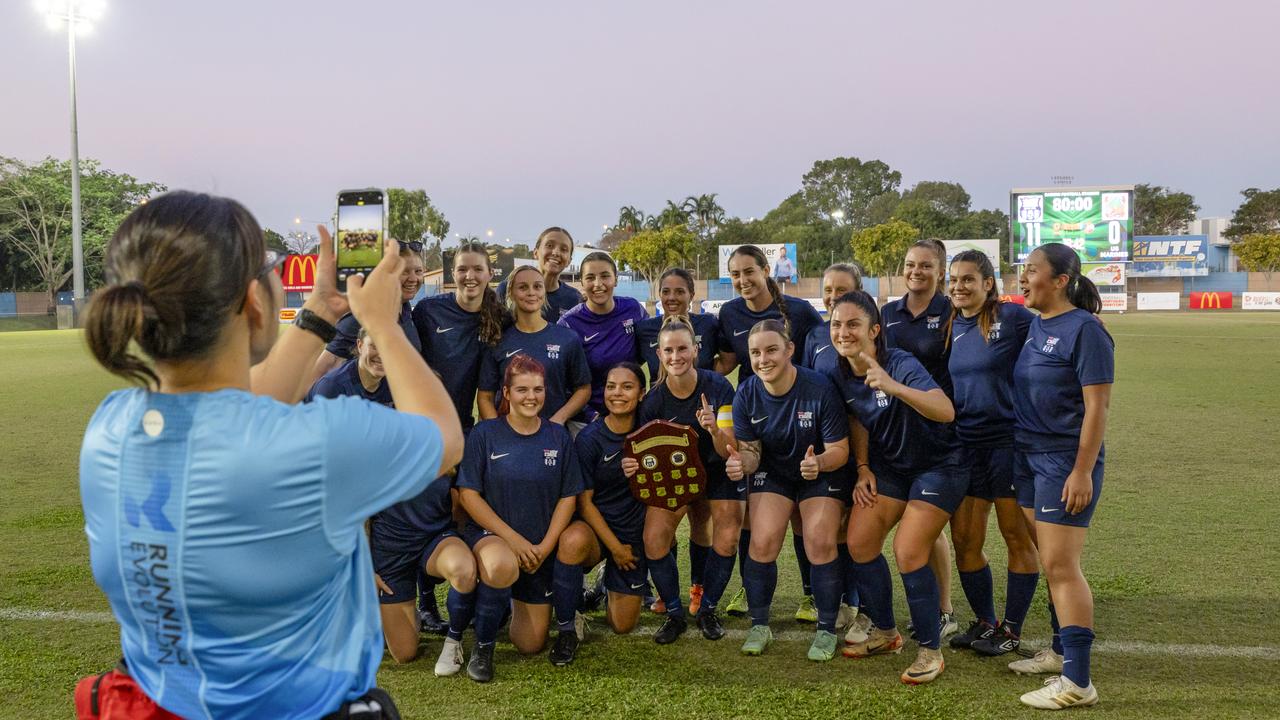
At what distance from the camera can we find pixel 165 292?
1296mm

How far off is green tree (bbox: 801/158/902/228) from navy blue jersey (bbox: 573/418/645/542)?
103 meters

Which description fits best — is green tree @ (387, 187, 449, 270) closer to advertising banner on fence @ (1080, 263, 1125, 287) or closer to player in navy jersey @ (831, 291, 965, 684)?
advertising banner on fence @ (1080, 263, 1125, 287)

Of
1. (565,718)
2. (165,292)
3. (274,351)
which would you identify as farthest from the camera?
(565,718)

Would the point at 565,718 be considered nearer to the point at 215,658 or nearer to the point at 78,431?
the point at 215,658

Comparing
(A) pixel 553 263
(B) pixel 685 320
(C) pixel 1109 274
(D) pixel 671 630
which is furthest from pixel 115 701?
(C) pixel 1109 274

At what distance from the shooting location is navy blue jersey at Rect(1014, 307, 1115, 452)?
3.87 metres

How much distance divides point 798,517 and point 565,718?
78.3 inches

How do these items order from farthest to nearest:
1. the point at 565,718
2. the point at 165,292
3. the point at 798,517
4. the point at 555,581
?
1. the point at 798,517
2. the point at 555,581
3. the point at 565,718
4. the point at 165,292

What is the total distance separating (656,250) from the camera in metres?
60.9

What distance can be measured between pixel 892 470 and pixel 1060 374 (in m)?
0.95

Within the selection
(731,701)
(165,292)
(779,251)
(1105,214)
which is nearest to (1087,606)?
(731,701)

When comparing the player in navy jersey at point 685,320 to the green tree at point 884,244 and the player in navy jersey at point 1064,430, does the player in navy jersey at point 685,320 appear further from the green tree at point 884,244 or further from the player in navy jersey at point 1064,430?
the green tree at point 884,244

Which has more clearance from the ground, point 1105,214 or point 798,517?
point 1105,214

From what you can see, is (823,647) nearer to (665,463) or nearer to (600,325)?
(665,463)
